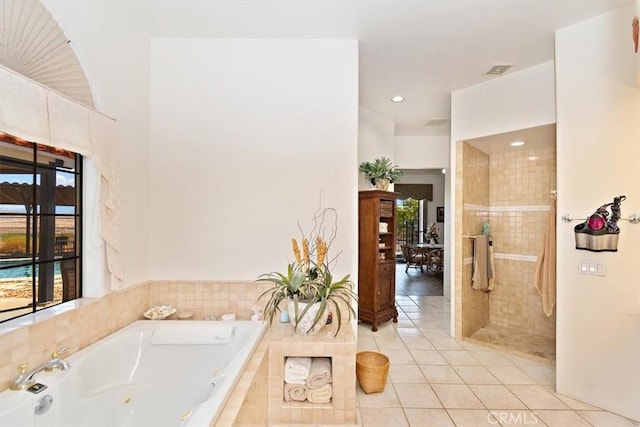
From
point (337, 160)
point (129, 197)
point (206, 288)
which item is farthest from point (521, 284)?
point (129, 197)

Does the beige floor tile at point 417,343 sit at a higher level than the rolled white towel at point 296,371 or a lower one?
lower

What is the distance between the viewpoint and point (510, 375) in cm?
267

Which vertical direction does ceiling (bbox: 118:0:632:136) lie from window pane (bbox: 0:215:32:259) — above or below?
above

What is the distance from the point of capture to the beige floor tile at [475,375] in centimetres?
257

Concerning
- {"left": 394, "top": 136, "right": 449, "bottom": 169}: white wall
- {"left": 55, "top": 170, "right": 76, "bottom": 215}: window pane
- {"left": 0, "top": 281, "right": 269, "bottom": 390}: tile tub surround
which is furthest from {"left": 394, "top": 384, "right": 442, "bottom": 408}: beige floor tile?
{"left": 394, "top": 136, "right": 449, "bottom": 169}: white wall

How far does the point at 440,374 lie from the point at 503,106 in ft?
9.35

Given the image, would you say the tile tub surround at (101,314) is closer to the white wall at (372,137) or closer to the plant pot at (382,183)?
the plant pot at (382,183)

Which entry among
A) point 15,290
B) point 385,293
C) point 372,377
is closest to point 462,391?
point 372,377

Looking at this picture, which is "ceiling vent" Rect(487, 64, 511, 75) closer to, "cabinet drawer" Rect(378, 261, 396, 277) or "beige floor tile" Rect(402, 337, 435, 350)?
"cabinet drawer" Rect(378, 261, 396, 277)

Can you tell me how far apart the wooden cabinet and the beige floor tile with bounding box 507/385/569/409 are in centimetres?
158

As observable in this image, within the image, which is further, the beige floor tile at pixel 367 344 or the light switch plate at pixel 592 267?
the beige floor tile at pixel 367 344

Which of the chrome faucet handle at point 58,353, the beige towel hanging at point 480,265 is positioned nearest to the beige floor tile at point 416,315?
the beige towel hanging at point 480,265

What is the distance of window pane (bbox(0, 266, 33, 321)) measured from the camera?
1.57 meters

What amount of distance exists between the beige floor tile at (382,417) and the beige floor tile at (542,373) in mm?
1425
